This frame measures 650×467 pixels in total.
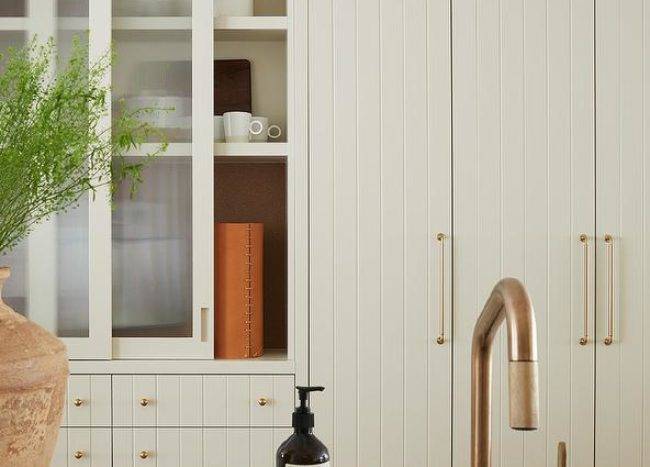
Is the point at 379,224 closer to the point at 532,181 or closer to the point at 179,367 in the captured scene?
the point at 532,181

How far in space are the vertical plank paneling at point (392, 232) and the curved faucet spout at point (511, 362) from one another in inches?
61.0

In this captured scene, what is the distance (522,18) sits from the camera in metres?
2.38

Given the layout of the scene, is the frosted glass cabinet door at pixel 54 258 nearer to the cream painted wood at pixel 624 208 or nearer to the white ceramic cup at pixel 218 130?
the white ceramic cup at pixel 218 130

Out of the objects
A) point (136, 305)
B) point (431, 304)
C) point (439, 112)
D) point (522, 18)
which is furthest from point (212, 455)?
point (522, 18)

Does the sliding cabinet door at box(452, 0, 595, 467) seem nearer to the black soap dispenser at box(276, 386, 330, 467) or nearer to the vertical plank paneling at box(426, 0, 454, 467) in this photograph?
the vertical plank paneling at box(426, 0, 454, 467)

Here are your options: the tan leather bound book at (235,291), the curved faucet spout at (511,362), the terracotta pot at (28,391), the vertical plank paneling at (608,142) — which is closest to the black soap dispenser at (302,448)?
the curved faucet spout at (511,362)

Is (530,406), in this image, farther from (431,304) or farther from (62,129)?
(431,304)

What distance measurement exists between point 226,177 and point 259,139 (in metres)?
0.30

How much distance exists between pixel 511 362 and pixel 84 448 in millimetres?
1972

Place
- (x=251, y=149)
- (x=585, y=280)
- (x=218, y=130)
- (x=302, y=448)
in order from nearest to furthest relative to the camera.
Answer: (x=302, y=448)
(x=585, y=280)
(x=251, y=149)
(x=218, y=130)

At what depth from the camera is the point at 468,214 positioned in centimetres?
238

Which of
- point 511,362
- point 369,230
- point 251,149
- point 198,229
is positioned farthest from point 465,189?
point 511,362

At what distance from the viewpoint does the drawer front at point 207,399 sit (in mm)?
2385

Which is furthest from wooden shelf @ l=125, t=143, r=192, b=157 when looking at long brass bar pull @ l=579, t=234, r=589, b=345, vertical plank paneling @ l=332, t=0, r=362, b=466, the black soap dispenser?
the black soap dispenser
